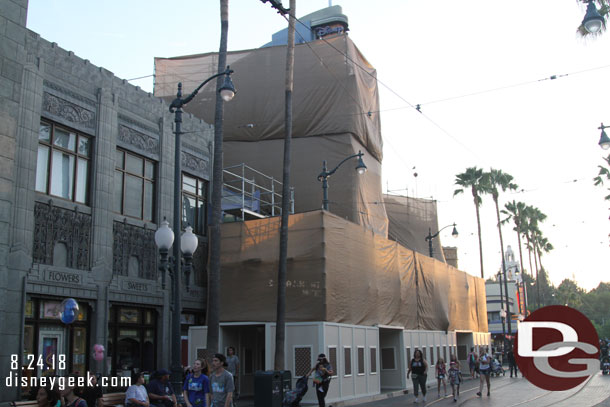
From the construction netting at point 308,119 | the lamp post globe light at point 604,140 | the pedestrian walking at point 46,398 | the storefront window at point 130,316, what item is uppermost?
the construction netting at point 308,119

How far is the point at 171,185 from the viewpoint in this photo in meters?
23.2

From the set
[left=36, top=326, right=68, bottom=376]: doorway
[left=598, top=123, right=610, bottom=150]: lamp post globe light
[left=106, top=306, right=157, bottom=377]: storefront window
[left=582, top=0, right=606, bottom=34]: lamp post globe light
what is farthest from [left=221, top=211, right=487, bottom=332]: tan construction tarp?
[left=582, top=0, right=606, bottom=34]: lamp post globe light

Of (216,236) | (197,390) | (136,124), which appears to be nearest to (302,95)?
(136,124)

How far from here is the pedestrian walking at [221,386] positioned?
389 inches

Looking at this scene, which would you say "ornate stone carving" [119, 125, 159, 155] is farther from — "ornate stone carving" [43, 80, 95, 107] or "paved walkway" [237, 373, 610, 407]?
"paved walkway" [237, 373, 610, 407]

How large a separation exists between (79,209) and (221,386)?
1104 cm

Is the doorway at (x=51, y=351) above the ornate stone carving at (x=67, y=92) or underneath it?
underneath

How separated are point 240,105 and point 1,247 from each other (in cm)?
1799

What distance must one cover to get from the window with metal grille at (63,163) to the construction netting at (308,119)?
39.4 feet

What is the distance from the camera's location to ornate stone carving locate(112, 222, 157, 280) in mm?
20188

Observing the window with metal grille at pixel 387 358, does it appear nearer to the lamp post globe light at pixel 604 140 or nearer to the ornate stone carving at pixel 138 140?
the ornate stone carving at pixel 138 140

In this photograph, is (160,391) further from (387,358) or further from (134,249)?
(387,358)

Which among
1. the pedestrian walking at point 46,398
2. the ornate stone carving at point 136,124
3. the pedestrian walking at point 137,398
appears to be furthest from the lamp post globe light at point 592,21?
the ornate stone carving at point 136,124

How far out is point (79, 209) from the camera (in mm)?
18906
